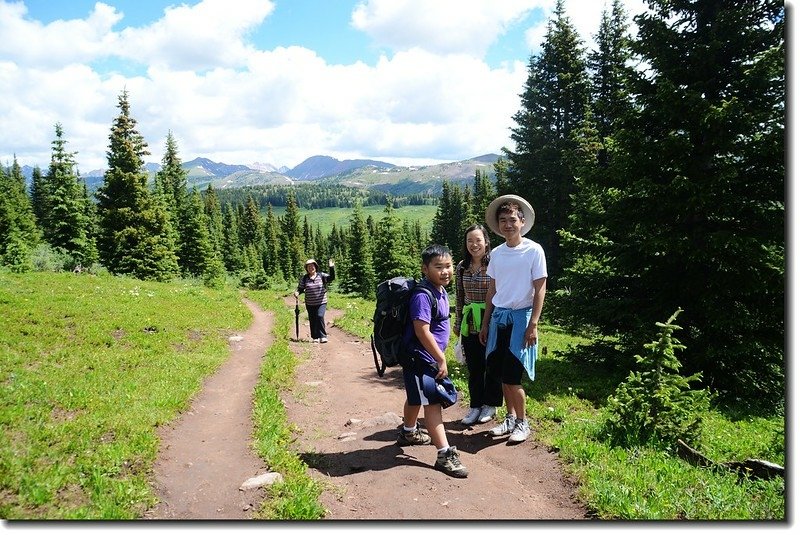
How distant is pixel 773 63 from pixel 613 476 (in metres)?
8.58

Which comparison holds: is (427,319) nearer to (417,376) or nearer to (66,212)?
(417,376)

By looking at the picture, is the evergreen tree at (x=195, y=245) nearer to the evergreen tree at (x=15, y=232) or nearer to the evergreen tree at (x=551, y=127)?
the evergreen tree at (x=15, y=232)

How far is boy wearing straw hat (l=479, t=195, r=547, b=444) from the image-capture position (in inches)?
225

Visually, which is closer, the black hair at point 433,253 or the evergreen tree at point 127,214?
the black hair at point 433,253

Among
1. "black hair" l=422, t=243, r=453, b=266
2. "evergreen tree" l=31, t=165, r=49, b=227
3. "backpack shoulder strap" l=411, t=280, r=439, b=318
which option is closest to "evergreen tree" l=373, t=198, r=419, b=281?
"black hair" l=422, t=243, r=453, b=266

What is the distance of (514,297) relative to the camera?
584 cm

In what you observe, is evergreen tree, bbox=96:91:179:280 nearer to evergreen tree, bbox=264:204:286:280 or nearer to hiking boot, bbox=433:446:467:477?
hiking boot, bbox=433:446:467:477

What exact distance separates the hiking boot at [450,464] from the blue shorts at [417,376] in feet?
2.00

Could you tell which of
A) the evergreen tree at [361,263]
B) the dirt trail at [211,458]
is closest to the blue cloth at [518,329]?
the dirt trail at [211,458]

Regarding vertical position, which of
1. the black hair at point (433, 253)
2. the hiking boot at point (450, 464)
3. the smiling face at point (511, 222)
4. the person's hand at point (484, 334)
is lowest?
the hiking boot at point (450, 464)

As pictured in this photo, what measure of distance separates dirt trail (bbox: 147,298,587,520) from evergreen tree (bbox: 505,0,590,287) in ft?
64.2

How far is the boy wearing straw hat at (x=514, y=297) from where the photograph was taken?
5.73 m

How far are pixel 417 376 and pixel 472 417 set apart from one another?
2107 mm

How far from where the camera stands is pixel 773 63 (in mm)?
8461
